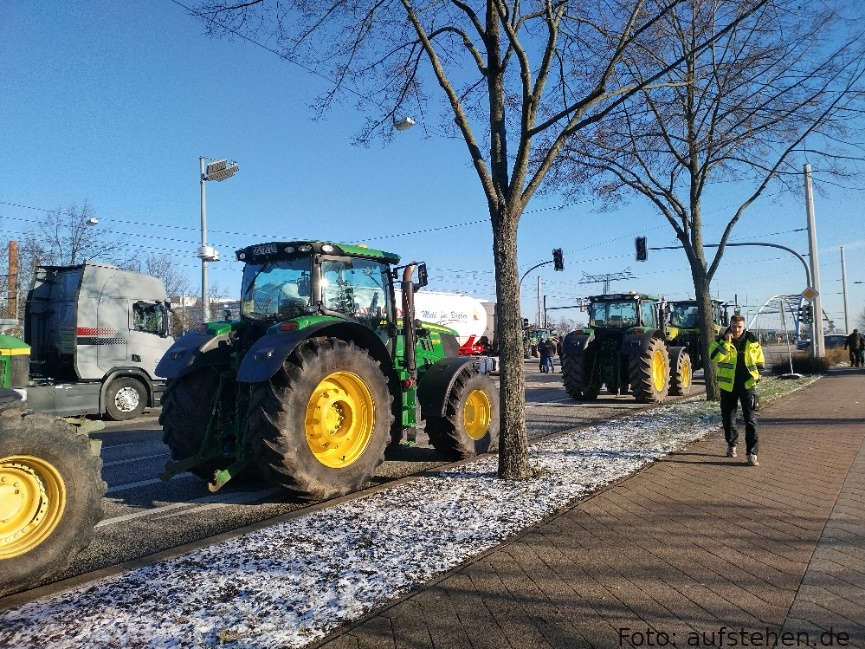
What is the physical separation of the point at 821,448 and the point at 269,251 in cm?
705

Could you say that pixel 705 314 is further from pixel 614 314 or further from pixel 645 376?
pixel 614 314

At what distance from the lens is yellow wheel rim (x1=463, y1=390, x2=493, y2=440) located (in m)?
7.46

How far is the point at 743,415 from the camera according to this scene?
6883 millimetres

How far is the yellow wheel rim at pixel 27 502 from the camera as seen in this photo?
3.56m

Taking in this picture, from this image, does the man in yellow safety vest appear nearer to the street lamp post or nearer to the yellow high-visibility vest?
the yellow high-visibility vest

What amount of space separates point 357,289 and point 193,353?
5.92 feet

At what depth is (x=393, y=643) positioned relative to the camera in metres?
2.83

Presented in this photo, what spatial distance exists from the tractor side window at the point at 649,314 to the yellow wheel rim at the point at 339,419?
11348 millimetres

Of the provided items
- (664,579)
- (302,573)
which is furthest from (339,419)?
(664,579)

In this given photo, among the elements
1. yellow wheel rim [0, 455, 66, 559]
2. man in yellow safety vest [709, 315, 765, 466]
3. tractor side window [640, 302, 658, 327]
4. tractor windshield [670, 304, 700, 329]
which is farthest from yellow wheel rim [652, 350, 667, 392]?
yellow wheel rim [0, 455, 66, 559]

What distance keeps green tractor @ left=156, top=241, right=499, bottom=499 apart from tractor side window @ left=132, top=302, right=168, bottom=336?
7462 mm

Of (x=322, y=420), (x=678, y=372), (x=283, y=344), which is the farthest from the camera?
(x=678, y=372)

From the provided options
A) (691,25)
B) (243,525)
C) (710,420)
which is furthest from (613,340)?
(243,525)

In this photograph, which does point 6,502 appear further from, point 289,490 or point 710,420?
point 710,420
